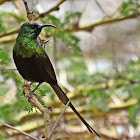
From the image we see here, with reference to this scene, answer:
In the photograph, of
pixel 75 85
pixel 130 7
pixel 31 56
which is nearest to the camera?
pixel 31 56

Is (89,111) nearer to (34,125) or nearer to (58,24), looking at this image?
(34,125)

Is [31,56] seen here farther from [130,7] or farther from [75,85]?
[75,85]

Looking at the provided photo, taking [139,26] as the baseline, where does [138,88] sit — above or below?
above

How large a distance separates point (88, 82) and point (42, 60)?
121cm

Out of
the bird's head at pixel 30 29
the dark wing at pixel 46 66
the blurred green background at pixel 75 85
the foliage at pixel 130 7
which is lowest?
the blurred green background at pixel 75 85

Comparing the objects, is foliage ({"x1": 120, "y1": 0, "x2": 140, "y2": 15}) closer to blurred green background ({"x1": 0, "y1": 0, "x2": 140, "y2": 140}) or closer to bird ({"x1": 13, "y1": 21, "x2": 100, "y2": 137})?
blurred green background ({"x1": 0, "y1": 0, "x2": 140, "y2": 140})

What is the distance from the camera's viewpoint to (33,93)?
112 centimetres

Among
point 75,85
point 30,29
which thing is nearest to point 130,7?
point 75,85

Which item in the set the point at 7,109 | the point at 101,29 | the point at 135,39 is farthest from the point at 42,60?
the point at 135,39

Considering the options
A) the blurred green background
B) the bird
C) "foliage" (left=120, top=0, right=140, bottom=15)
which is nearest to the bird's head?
the bird

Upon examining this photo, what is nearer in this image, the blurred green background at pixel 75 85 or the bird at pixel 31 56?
the bird at pixel 31 56

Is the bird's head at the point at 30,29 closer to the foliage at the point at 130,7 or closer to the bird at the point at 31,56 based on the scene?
the bird at the point at 31,56

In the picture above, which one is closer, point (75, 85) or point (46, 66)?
point (46, 66)

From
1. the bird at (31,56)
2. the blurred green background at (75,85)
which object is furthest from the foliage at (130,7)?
the bird at (31,56)
